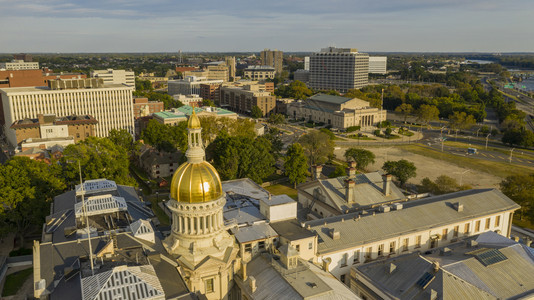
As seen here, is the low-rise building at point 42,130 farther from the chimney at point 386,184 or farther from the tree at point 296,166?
the chimney at point 386,184

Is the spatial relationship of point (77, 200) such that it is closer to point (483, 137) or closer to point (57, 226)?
point (57, 226)

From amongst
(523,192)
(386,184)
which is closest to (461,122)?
(523,192)

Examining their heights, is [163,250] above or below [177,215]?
below

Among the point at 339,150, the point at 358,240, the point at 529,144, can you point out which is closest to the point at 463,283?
the point at 358,240

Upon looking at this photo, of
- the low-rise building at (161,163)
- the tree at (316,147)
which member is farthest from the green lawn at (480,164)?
the low-rise building at (161,163)

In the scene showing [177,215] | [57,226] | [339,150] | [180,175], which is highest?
[180,175]

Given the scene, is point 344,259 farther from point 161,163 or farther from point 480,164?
point 480,164

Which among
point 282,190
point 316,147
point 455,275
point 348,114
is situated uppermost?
point 455,275
